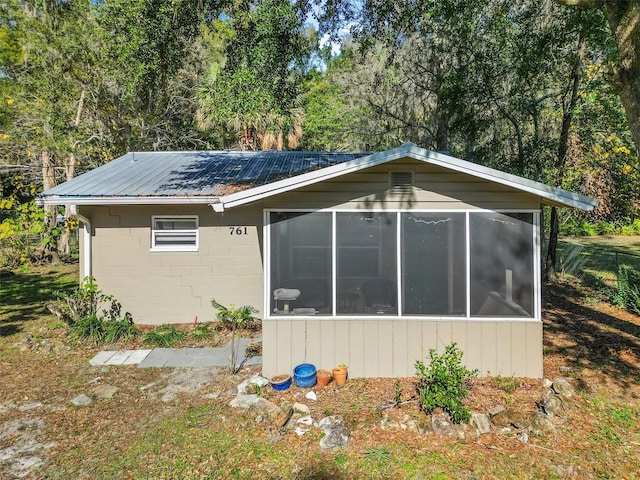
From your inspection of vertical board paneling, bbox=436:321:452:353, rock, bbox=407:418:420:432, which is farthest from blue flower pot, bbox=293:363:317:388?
vertical board paneling, bbox=436:321:452:353

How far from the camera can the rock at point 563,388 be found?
15.2 ft

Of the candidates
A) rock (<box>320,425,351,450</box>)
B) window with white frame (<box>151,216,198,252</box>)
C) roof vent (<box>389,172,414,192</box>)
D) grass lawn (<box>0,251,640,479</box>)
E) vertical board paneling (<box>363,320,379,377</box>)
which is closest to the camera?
grass lawn (<box>0,251,640,479</box>)

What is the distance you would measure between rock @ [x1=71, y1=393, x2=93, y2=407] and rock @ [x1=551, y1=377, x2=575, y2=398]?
18.7ft

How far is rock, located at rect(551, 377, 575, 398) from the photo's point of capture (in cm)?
463

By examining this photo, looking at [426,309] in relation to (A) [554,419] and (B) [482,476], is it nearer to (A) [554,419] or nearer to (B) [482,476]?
(A) [554,419]

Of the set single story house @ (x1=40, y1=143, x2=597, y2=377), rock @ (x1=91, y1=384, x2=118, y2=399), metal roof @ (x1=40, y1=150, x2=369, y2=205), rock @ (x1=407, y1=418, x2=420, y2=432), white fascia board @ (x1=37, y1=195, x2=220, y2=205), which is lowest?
rock @ (x1=407, y1=418, x2=420, y2=432)

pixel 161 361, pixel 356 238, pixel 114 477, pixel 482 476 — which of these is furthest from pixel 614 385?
pixel 161 361

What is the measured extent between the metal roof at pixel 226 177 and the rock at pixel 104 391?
275 centimetres

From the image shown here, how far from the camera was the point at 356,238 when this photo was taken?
5160 millimetres

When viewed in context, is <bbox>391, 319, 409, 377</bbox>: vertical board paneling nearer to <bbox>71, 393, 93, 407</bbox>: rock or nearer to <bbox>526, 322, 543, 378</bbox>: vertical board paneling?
<bbox>526, 322, 543, 378</bbox>: vertical board paneling

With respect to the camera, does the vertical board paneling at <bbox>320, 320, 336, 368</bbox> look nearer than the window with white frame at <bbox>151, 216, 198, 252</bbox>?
Yes

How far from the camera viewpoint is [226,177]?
8.12 metres

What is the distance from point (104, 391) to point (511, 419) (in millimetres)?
4927

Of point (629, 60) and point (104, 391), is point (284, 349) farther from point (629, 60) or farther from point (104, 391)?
point (629, 60)
